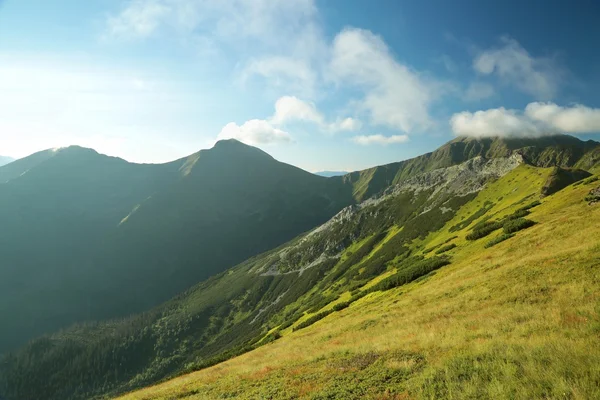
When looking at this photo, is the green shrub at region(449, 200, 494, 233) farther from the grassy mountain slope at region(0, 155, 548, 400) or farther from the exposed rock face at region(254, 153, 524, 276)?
the exposed rock face at region(254, 153, 524, 276)

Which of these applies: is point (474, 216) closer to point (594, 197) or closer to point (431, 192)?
point (594, 197)

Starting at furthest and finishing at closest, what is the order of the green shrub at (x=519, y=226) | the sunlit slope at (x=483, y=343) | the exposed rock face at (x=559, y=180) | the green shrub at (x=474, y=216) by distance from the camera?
1. the green shrub at (x=474, y=216)
2. the exposed rock face at (x=559, y=180)
3. the green shrub at (x=519, y=226)
4. the sunlit slope at (x=483, y=343)

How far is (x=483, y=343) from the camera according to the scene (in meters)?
14.5

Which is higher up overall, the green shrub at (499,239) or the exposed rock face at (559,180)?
the exposed rock face at (559,180)

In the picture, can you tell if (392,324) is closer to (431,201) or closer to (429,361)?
(429,361)

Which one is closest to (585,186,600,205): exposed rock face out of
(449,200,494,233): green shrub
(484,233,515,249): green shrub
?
(484,233,515,249): green shrub

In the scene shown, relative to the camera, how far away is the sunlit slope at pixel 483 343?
10656 millimetres

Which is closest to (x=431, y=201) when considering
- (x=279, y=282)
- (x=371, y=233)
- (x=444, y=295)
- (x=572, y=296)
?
(x=371, y=233)

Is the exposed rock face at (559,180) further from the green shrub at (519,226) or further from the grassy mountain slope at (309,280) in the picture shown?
the green shrub at (519,226)

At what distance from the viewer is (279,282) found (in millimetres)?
192750

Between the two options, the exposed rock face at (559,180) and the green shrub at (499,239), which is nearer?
the green shrub at (499,239)

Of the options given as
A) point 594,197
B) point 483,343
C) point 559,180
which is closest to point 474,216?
point 559,180

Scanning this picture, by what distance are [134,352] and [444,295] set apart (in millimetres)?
224947

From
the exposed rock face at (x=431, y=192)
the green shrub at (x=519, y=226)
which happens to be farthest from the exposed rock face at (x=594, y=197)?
the exposed rock face at (x=431, y=192)
